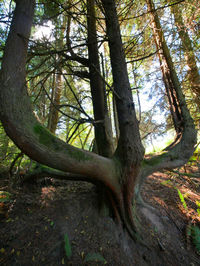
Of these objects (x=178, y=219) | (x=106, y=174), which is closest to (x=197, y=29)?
(x=106, y=174)

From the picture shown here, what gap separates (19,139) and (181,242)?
3.11m

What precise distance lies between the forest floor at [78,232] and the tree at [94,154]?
313mm

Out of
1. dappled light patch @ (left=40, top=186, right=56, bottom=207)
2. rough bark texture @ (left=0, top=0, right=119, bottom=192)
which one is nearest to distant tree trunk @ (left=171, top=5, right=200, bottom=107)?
rough bark texture @ (left=0, top=0, right=119, bottom=192)

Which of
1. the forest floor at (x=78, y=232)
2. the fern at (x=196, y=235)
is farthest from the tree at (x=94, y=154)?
the fern at (x=196, y=235)

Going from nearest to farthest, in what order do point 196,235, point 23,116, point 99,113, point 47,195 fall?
1. point 23,116
2. point 196,235
3. point 47,195
4. point 99,113

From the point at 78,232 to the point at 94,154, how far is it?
4.18ft

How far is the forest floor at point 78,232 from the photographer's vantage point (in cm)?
160

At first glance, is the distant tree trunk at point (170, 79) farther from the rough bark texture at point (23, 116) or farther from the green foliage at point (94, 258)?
the green foliage at point (94, 258)

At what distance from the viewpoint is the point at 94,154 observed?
1731mm

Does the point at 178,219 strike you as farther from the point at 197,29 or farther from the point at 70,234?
the point at 197,29

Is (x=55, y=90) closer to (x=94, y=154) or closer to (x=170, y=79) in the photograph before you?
(x=170, y=79)

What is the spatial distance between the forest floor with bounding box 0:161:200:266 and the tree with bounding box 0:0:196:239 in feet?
1.03

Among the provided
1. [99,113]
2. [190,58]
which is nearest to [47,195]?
[99,113]

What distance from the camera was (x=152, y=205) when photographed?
2.74m
